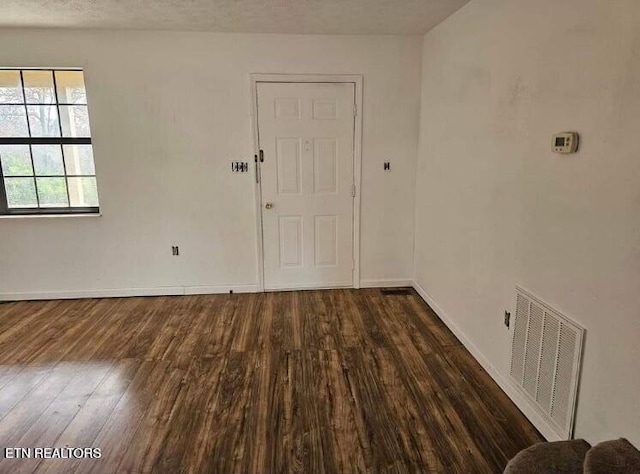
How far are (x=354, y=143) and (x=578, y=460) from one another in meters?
2.92

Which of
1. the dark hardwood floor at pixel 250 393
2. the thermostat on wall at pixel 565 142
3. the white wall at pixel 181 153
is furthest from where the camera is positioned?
the white wall at pixel 181 153

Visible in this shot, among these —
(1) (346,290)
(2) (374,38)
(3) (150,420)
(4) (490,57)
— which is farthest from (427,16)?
(3) (150,420)

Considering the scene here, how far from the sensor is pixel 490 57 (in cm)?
238

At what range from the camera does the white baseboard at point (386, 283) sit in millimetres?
3977

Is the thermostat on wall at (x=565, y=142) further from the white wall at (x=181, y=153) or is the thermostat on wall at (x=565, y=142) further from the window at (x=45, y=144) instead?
the window at (x=45, y=144)

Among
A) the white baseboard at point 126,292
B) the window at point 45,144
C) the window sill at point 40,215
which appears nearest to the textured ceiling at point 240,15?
the window at point 45,144

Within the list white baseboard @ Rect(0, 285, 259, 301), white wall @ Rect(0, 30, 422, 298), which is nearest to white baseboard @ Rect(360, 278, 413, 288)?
white wall @ Rect(0, 30, 422, 298)

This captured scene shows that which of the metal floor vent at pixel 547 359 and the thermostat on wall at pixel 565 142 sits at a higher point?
the thermostat on wall at pixel 565 142

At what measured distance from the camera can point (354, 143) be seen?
3.66m

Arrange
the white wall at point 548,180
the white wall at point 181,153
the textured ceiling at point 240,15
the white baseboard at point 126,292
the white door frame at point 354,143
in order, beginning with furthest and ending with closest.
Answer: the white baseboard at point 126,292, the white door frame at point 354,143, the white wall at point 181,153, the textured ceiling at point 240,15, the white wall at point 548,180

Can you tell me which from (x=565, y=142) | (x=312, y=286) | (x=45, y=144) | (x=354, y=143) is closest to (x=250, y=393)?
(x=312, y=286)

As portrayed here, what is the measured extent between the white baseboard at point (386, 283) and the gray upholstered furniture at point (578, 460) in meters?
2.66

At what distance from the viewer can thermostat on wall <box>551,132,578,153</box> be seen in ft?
5.51

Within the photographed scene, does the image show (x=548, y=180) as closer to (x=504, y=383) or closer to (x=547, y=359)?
(x=547, y=359)
